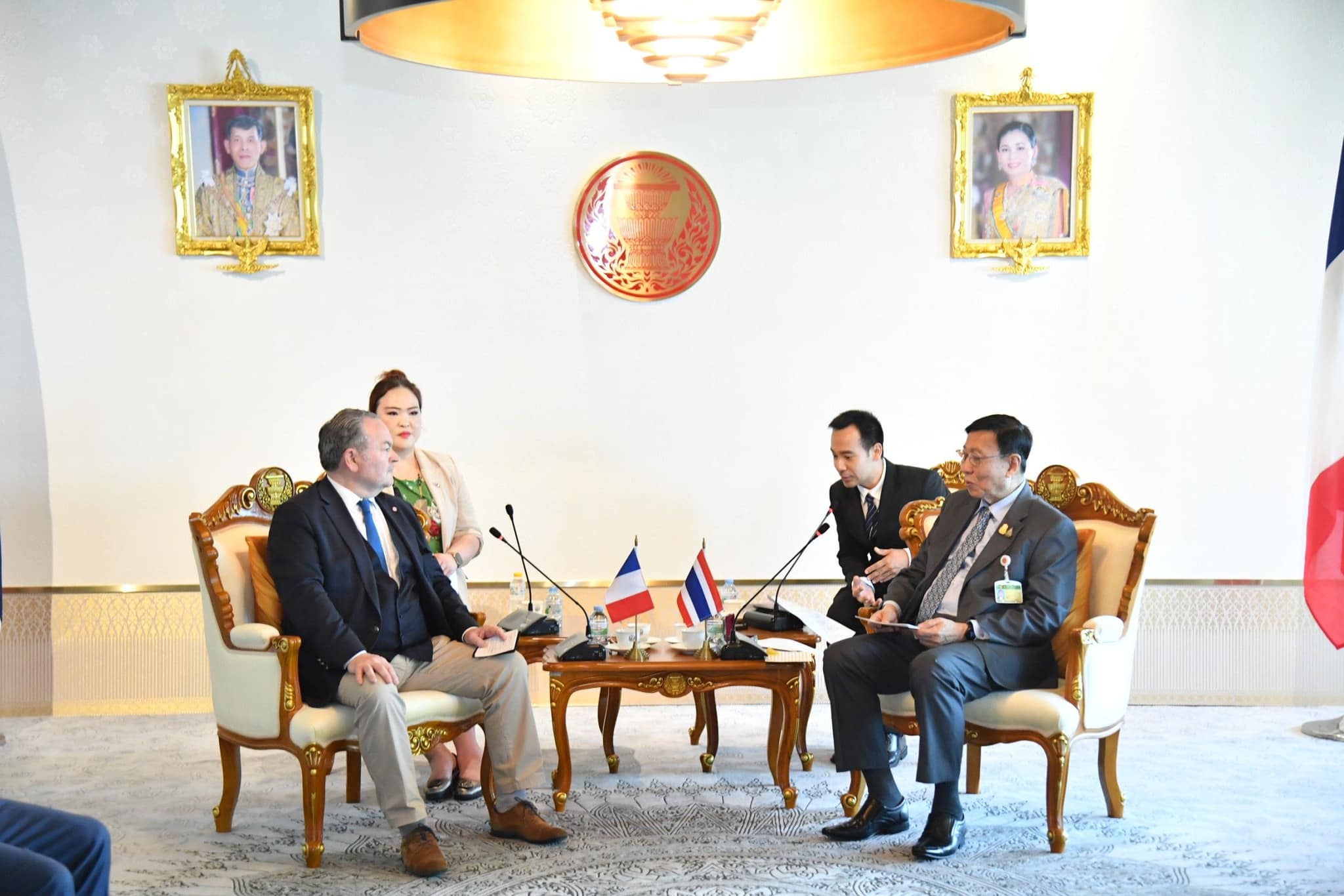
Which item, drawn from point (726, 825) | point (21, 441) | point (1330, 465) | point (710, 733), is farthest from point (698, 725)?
point (21, 441)

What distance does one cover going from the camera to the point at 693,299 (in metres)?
6.36

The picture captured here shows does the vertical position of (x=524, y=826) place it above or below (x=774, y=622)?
below

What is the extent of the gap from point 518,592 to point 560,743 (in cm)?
118

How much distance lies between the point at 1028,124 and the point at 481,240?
8.51 feet

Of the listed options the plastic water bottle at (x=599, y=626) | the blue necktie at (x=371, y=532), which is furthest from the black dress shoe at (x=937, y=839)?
the blue necktie at (x=371, y=532)

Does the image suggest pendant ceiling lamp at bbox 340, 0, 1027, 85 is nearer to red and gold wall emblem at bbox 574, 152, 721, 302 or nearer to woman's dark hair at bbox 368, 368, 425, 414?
woman's dark hair at bbox 368, 368, 425, 414

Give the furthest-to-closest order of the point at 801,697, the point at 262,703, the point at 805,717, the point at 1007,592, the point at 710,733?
the point at 710,733 → the point at 805,717 → the point at 801,697 → the point at 1007,592 → the point at 262,703

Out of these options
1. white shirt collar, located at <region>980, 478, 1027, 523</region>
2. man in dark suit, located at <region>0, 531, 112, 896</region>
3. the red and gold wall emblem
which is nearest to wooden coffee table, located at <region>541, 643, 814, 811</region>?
white shirt collar, located at <region>980, 478, 1027, 523</region>

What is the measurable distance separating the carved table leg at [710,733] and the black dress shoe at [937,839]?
1178mm

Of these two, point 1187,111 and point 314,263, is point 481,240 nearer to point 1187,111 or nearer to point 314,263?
point 314,263

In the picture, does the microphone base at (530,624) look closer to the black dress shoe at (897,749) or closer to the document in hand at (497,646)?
the document in hand at (497,646)

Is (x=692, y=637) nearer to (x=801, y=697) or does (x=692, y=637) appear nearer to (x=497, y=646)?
(x=801, y=697)

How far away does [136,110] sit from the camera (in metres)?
6.16

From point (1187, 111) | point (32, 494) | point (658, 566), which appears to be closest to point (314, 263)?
point (32, 494)
